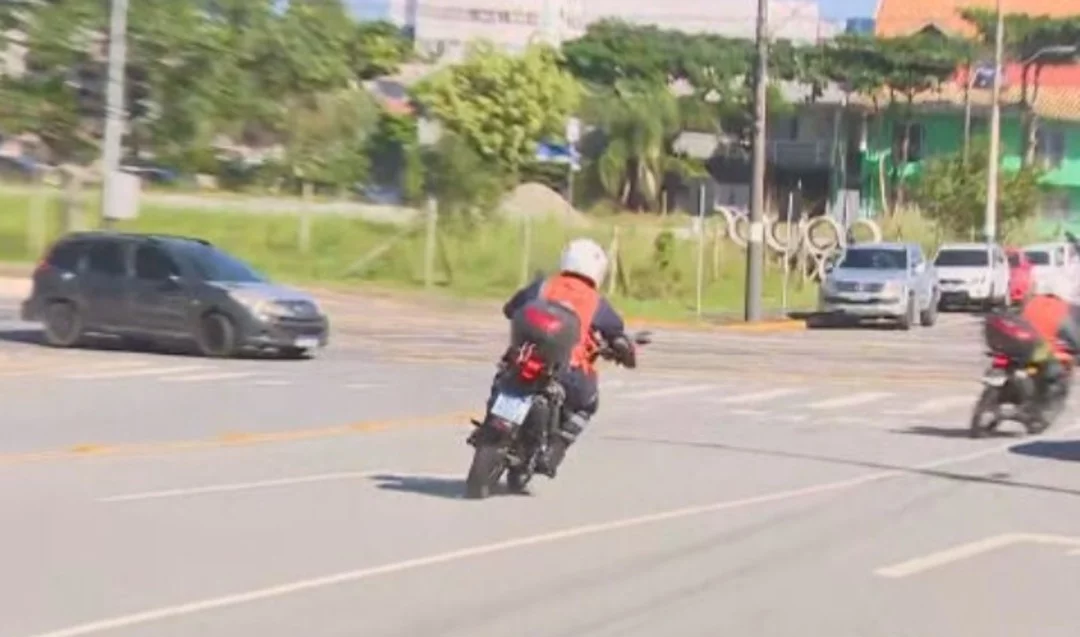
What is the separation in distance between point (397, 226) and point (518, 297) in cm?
3971

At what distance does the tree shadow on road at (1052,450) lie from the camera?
1952 cm

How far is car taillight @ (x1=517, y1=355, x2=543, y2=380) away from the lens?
14305mm

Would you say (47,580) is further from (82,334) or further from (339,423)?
(82,334)

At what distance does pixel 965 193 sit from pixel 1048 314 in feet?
170

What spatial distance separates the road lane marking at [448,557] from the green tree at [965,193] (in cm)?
5430

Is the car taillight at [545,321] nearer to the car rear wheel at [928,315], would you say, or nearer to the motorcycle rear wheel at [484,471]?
the motorcycle rear wheel at [484,471]

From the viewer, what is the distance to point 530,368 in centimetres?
1435

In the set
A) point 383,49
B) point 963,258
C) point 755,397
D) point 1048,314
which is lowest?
point 755,397

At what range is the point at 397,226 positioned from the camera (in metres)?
54.6

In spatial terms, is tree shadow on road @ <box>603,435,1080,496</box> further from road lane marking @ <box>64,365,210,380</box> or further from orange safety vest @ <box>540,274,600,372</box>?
road lane marking @ <box>64,365,210,380</box>

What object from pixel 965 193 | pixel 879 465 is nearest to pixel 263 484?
pixel 879 465

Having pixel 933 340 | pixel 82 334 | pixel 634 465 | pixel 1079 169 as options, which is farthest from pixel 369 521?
pixel 1079 169

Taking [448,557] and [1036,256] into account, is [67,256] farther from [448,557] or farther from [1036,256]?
[1036,256]

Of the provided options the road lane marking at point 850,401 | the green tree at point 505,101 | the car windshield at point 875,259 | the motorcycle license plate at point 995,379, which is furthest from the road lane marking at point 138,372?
the green tree at point 505,101
